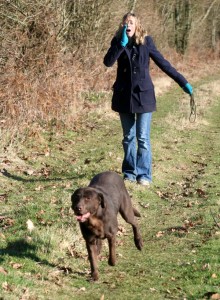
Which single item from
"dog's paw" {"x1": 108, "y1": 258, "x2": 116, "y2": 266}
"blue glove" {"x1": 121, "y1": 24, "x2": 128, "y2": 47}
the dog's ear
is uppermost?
"blue glove" {"x1": 121, "y1": 24, "x2": 128, "y2": 47}

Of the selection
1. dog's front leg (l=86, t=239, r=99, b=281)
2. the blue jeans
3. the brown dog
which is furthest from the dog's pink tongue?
the blue jeans

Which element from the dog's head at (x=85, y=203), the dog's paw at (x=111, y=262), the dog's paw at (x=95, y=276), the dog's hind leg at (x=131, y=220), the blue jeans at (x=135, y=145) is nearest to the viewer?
the dog's head at (x=85, y=203)

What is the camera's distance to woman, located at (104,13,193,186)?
838 centimetres

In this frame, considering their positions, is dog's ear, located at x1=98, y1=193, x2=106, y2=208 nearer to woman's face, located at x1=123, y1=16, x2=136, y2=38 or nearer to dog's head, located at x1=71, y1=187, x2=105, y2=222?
dog's head, located at x1=71, y1=187, x2=105, y2=222

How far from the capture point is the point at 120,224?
24.5ft

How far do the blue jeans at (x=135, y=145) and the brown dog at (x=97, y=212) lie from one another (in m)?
2.56

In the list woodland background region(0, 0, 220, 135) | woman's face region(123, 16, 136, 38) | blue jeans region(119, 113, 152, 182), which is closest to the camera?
woman's face region(123, 16, 136, 38)

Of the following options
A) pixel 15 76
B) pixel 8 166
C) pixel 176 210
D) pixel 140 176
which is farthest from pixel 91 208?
pixel 15 76

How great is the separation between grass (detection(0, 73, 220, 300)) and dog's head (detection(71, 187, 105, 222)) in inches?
31.1

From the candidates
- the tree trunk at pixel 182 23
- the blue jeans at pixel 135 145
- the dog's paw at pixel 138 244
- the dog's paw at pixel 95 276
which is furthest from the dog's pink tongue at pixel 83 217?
the tree trunk at pixel 182 23

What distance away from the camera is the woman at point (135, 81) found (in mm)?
8383

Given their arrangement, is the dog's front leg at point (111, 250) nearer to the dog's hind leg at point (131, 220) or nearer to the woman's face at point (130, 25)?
the dog's hind leg at point (131, 220)

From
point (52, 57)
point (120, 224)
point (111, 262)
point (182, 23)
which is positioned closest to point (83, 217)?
point (111, 262)

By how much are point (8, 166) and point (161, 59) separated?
3.83 meters
